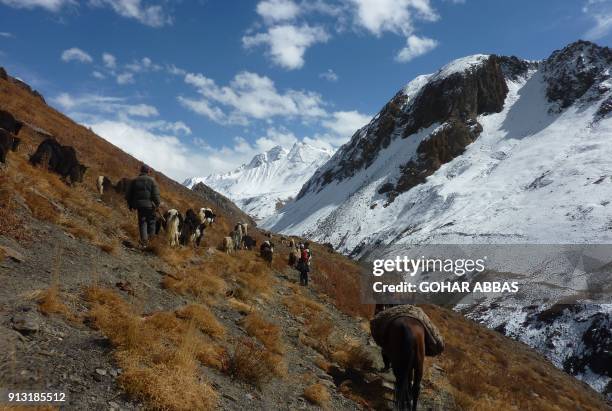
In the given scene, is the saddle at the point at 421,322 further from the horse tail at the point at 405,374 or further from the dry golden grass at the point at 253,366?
the dry golden grass at the point at 253,366

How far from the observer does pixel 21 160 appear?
44.3 ft

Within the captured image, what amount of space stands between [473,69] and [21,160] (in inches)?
5197

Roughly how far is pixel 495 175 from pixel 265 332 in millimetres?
83459

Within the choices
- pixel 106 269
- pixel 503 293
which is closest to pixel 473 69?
pixel 503 293

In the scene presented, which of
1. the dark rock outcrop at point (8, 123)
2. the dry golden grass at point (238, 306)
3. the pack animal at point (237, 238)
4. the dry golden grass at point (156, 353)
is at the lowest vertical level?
the dry golden grass at point (156, 353)

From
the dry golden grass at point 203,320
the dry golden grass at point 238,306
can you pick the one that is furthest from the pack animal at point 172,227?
the dry golden grass at point 203,320

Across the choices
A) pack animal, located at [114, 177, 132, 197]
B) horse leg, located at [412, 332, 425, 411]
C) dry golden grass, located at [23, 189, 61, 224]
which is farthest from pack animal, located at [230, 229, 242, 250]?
horse leg, located at [412, 332, 425, 411]

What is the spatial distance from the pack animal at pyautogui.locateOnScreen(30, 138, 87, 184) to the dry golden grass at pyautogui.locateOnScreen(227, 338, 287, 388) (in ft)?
36.0

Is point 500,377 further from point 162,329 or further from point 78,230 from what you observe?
point 78,230

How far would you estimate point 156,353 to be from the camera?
603cm

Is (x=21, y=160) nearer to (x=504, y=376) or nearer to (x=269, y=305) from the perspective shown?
A: (x=269, y=305)

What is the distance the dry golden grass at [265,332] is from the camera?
890 centimetres

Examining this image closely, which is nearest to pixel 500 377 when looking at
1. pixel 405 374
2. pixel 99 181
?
pixel 405 374

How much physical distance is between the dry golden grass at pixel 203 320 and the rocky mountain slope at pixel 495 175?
25.7 m
